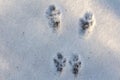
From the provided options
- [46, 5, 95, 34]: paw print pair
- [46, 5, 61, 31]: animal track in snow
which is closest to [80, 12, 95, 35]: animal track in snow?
[46, 5, 95, 34]: paw print pair

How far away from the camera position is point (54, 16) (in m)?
2.66

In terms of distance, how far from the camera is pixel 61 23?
8.82ft

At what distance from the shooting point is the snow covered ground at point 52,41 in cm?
265

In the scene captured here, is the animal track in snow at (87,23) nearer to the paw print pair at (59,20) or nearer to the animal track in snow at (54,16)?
the paw print pair at (59,20)

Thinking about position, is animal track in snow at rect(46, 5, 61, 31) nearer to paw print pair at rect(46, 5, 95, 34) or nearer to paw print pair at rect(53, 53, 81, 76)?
paw print pair at rect(46, 5, 95, 34)

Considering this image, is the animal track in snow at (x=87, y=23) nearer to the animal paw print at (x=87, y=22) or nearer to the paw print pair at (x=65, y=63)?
the animal paw print at (x=87, y=22)

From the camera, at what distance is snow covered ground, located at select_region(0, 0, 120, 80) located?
104 inches

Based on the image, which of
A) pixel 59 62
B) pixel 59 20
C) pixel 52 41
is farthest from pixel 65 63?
pixel 59 20

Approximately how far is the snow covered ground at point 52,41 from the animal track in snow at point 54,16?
4 cm

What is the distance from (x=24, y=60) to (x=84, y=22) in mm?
602

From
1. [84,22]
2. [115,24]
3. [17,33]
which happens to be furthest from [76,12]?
[17,33]

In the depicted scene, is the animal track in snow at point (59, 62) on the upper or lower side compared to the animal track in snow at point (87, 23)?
lower

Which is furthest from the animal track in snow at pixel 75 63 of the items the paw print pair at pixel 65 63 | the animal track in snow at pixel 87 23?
the animal track in snow at pixel 87 23

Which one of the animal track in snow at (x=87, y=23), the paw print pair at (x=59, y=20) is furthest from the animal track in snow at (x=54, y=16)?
the animal track in snow at (x=87, y=23)
